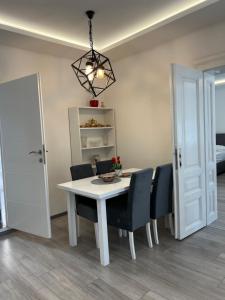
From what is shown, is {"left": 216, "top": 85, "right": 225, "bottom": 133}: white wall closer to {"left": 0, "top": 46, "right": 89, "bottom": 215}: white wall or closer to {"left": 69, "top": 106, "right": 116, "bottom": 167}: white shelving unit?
{"left": 69, "top": 106, "right": 116, "bottom": 167}: white shelving unit

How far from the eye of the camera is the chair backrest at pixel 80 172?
330 centimetres

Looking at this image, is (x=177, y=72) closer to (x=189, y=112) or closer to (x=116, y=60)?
(x=189, y=112)

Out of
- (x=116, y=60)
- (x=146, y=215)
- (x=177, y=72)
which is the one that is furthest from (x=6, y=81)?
(x=146, y=215)

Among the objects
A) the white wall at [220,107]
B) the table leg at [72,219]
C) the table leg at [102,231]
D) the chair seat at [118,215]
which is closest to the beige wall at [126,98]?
the table leg at [72,219]

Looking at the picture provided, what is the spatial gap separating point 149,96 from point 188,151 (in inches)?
55.0

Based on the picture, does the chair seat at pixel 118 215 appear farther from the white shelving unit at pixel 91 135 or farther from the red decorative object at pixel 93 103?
the red decorative object at pixel 93 103

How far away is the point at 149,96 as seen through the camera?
3.90 m

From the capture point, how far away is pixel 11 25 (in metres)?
3.06

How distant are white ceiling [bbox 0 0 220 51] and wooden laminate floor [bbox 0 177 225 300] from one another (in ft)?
8.88

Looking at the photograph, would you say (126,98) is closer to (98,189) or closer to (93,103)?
(93,103)

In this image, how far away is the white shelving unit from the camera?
4051 millimetres

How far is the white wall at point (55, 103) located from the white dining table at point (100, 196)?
1.15 m

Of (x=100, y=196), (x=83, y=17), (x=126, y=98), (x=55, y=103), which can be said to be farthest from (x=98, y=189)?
(x=126, y=98)

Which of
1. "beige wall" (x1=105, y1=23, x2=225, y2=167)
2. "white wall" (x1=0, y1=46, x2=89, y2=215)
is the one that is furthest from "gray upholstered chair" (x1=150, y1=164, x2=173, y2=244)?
"white wall" (x1=0, y1=46, x2=89, y2=215)
